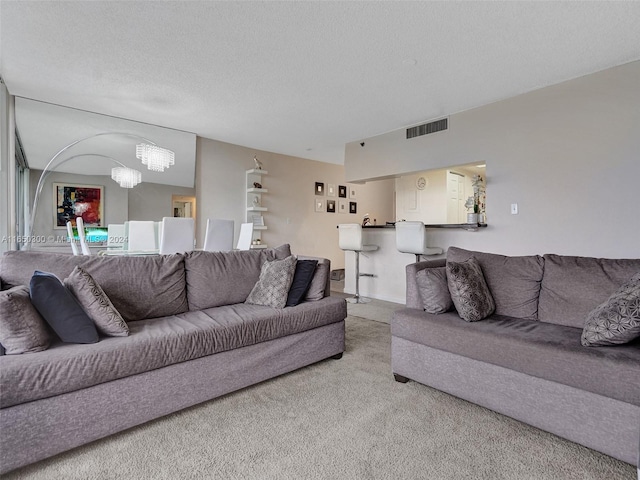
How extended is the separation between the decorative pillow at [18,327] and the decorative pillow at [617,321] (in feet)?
8.60

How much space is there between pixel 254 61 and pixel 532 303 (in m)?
2.96

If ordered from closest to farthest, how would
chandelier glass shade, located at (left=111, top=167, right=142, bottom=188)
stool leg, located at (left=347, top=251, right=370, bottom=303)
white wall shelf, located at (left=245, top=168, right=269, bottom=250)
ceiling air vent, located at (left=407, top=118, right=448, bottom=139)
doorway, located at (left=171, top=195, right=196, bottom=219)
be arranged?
ceiling air vent, located at (left=407, top=118, right=448, bottom=139) → chandelier glass shade, located at (left=111, top=167, right=142, bottom=188) → stool leg, located at (left=347, top=251, right=370, bottom=303) → doorway, located at (left=171, top=195, right=196, bottom=219) → white wall shelf, located at (left=245, top=168, right=269, bottom=250)

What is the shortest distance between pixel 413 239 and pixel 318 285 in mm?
1811

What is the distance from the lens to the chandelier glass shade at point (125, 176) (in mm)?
4589

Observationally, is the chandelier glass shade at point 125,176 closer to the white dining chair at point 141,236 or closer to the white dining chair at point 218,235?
the white dining chair at point 141,236

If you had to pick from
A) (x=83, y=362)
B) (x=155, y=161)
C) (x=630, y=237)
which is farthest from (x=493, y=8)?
(x=155, y=161)

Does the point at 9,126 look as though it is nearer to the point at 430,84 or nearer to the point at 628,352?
the point at 430,84

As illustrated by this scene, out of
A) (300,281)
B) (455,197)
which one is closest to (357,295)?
(300,281)

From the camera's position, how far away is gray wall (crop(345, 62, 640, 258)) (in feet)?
10.00

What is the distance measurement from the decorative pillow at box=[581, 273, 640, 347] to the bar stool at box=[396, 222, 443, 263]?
7.77ft

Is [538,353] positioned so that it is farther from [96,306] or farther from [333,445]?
[96,306]

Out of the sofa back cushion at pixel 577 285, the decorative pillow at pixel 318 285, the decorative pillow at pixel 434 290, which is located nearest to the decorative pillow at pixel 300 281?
the decorative pillow at pixel 318 285

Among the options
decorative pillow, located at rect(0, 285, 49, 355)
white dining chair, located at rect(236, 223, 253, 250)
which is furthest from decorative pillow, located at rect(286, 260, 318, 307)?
white dining chair, located at rect(236, 223, 253, 250)

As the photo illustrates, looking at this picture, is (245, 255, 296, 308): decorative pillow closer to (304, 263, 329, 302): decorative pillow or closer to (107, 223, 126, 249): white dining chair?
(304, 263, 329, 302): decorative pillow
